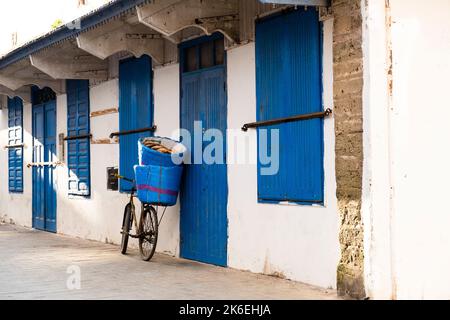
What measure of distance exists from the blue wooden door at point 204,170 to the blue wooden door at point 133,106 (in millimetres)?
1238

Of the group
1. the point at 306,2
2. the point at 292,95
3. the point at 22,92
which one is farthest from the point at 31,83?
the point at 306,2

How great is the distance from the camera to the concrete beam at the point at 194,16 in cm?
965

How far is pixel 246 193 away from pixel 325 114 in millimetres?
1938

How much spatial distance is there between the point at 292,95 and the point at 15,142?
11605 mm

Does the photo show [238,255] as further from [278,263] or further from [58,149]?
[58,149]

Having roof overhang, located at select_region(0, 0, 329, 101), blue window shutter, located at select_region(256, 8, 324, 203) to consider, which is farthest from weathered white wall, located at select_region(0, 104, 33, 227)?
blue window shutter, located at select_region(256, 8, 324, 203)

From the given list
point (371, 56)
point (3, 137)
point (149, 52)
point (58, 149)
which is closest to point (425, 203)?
point (371, 56)

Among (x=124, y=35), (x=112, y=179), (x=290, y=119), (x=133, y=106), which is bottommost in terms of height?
(x=112, y=179)

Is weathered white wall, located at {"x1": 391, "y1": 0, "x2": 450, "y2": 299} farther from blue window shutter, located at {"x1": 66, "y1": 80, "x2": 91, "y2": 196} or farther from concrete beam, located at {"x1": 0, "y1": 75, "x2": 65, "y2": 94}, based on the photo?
concrete beam, located at {"x1": 0, "y1": 75, "x2": 65, "y2": 94}

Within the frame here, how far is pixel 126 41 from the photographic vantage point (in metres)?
11.5

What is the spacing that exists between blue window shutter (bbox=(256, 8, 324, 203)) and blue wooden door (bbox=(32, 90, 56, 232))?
816 cm

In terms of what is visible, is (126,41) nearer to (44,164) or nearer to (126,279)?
(126,279)

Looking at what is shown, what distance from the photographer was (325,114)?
26.2 feet

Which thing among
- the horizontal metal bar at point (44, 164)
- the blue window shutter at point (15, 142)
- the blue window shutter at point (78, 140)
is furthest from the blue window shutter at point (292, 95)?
the blue window shutter at point (15, 142)
